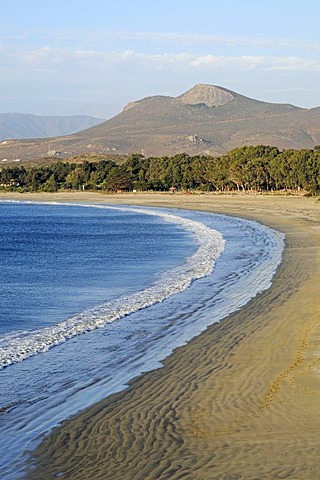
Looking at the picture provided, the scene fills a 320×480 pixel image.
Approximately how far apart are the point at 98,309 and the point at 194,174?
96708 millimetres

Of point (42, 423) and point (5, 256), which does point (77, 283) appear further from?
point (42, 423)

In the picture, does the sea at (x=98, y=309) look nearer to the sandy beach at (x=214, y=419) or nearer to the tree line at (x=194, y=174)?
the sandy beach at (x=214, y=419)

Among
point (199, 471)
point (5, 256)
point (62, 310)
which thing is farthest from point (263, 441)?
point (5, 256)

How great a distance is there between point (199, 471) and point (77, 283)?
1667 cm

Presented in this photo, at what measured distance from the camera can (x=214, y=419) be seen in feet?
29.5

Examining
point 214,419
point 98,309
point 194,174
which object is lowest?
point 98,309

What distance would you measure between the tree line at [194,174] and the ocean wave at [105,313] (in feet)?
211

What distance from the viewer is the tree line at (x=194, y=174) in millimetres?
94250

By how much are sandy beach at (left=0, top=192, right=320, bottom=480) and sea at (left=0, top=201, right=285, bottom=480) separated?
392 millimetres

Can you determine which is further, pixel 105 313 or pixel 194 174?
pixel 194 174

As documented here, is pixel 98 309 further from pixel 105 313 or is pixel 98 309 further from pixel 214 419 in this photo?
pixel 214 419

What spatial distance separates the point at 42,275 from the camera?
2641 centimetres

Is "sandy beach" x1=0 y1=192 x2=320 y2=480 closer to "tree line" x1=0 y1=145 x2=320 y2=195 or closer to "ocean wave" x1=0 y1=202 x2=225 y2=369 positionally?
"ocean wave" x1=0 y1=202 x2=225 y2=369

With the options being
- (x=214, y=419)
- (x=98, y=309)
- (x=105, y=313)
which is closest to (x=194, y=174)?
(x=98, y=309)
